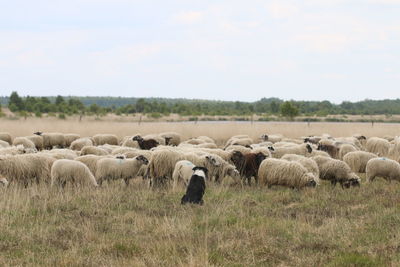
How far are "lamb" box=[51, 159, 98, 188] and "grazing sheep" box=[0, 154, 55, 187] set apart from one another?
3.60 ft

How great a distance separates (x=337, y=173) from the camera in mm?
13039

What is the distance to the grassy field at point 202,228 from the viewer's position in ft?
21.1

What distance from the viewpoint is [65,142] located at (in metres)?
22.9

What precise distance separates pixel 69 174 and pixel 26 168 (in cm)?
161

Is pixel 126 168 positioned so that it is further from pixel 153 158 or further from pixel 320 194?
pixel 320 194

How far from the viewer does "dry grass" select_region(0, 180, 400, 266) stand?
643 centimetres

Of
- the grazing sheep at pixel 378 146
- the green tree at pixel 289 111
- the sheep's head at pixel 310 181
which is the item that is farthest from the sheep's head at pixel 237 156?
the green tree at pixel 289 111

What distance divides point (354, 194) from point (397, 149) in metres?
8.87

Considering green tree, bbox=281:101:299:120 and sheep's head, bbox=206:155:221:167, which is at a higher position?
green tree, bbox=281:101:299:120

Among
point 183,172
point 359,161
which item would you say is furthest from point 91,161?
point 359,161

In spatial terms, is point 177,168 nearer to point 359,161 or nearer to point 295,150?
point 359,161

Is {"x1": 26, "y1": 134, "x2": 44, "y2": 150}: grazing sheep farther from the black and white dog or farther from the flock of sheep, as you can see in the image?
the black and white dog

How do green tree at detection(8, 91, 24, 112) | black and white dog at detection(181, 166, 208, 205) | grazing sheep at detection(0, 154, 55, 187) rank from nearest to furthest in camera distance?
black and white dog at detection(181, 166, 208, 205), grazing sheep at detection(0, 154, 55, 187), green tree at detection(8, 91, 24, 112)

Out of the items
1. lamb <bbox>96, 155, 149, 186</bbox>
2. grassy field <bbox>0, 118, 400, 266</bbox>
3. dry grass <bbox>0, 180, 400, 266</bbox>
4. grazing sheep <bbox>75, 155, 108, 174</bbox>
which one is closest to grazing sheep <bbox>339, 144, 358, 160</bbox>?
grassy field <bbox>0, 118, 400, 266</bbox>
